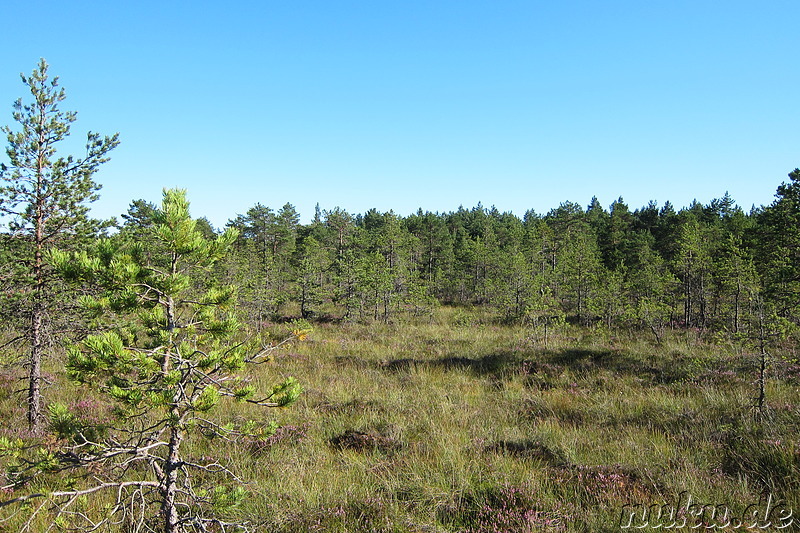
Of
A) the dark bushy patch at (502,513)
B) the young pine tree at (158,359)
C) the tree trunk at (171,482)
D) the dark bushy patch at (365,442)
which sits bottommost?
the dark bushy patch at (365,442)

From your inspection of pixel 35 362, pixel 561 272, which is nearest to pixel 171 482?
pixel 35 362

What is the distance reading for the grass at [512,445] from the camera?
4352 mm

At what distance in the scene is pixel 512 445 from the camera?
6258mm

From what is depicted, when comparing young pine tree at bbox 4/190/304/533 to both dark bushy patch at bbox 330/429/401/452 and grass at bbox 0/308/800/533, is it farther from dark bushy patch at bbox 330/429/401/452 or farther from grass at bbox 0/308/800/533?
dark bushy patch at bbox 330/429/401/452

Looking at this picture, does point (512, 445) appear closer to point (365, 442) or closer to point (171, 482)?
point (365, 442)

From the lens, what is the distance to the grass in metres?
4.35

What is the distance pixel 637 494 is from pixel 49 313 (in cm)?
1027

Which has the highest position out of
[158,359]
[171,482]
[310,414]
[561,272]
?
[561,272]

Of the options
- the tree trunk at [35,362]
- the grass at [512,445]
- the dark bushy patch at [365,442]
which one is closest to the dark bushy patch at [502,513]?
the grass at [512,445]

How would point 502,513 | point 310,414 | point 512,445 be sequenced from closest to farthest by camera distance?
point 502,513 → point 512,445 → point 310,414

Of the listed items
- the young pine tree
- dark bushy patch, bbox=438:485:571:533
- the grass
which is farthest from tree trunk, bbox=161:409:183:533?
dark bushy patch, bbox=438:485:571:533

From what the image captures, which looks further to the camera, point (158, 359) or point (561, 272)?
point (561, 272)

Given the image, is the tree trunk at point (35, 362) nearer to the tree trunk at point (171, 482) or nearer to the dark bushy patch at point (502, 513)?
the tree trunk at point (171, 482)

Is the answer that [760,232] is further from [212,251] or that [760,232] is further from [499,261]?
[212,251]
